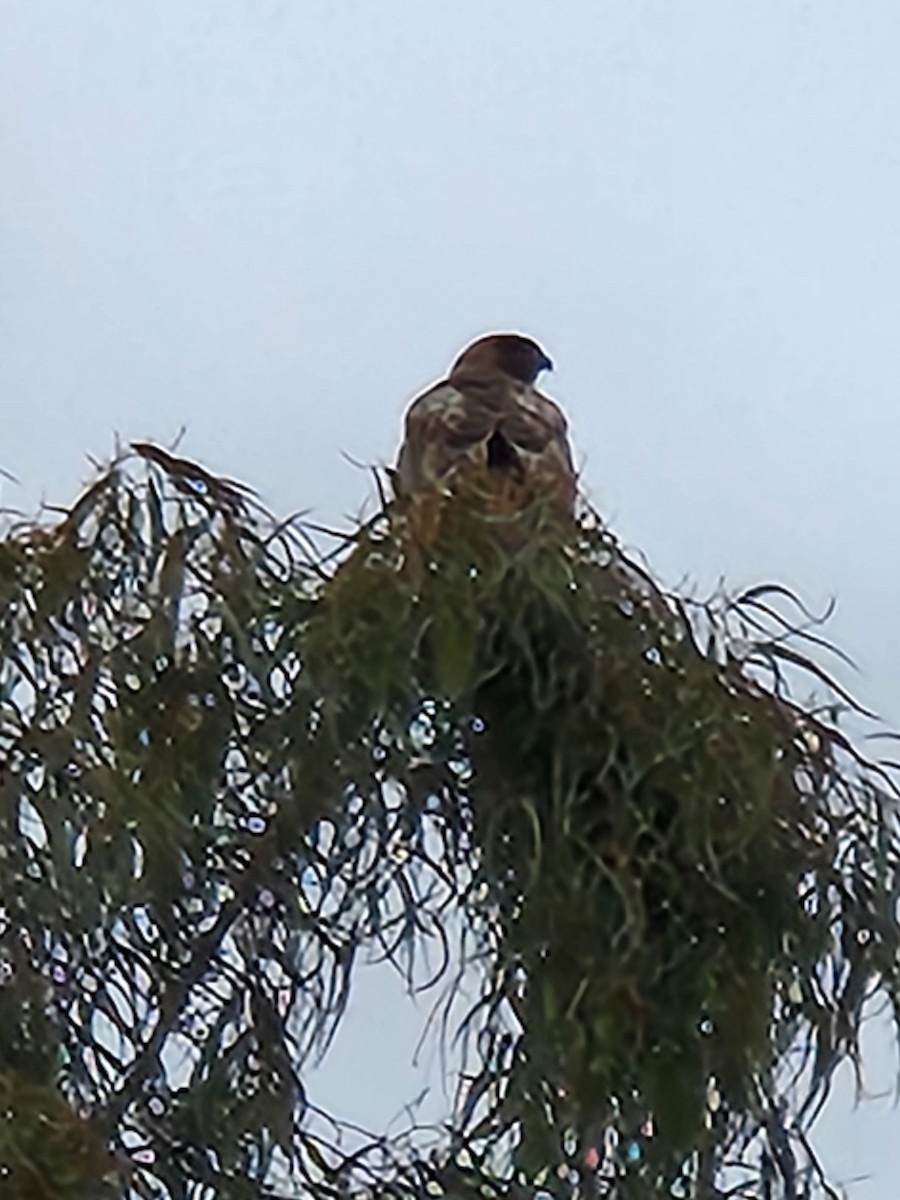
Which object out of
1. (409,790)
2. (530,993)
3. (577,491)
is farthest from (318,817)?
(577,491)

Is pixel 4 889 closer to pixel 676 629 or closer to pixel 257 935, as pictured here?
pixel 257 935

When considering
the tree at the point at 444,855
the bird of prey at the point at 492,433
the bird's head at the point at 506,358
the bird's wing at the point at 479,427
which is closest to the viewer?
the tree at the point at 444,855

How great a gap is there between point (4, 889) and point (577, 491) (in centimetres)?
65

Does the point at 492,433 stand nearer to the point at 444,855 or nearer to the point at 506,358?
the point at 506,358

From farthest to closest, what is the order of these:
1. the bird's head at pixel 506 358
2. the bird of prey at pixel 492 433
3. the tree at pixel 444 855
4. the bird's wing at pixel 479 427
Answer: the bird's head at pixel 506 358
the bird's wing at pixel 479 427
the bird of prey at pixel 492 433
the tree at pixel 444 855

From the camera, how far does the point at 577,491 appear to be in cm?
246

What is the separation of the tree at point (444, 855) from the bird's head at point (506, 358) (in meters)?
1.41

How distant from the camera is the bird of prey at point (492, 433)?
8.04ft

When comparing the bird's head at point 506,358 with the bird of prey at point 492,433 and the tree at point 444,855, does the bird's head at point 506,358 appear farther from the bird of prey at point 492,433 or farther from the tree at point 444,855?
the tree at point 444,855

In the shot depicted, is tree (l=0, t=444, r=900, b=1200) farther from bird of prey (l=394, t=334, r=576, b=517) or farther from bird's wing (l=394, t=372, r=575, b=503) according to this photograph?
bird's wing (l=394, t=372, r=575, b=503)

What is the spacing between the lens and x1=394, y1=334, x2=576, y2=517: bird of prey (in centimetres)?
245

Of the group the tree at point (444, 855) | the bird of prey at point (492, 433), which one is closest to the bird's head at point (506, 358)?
the bird of prey at point (492, 433)

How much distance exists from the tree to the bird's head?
55.7 inches

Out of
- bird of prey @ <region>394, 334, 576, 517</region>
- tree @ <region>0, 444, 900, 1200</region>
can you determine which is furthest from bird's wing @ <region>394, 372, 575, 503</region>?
tree @ <region>0, 444, 900, 1200</region>
